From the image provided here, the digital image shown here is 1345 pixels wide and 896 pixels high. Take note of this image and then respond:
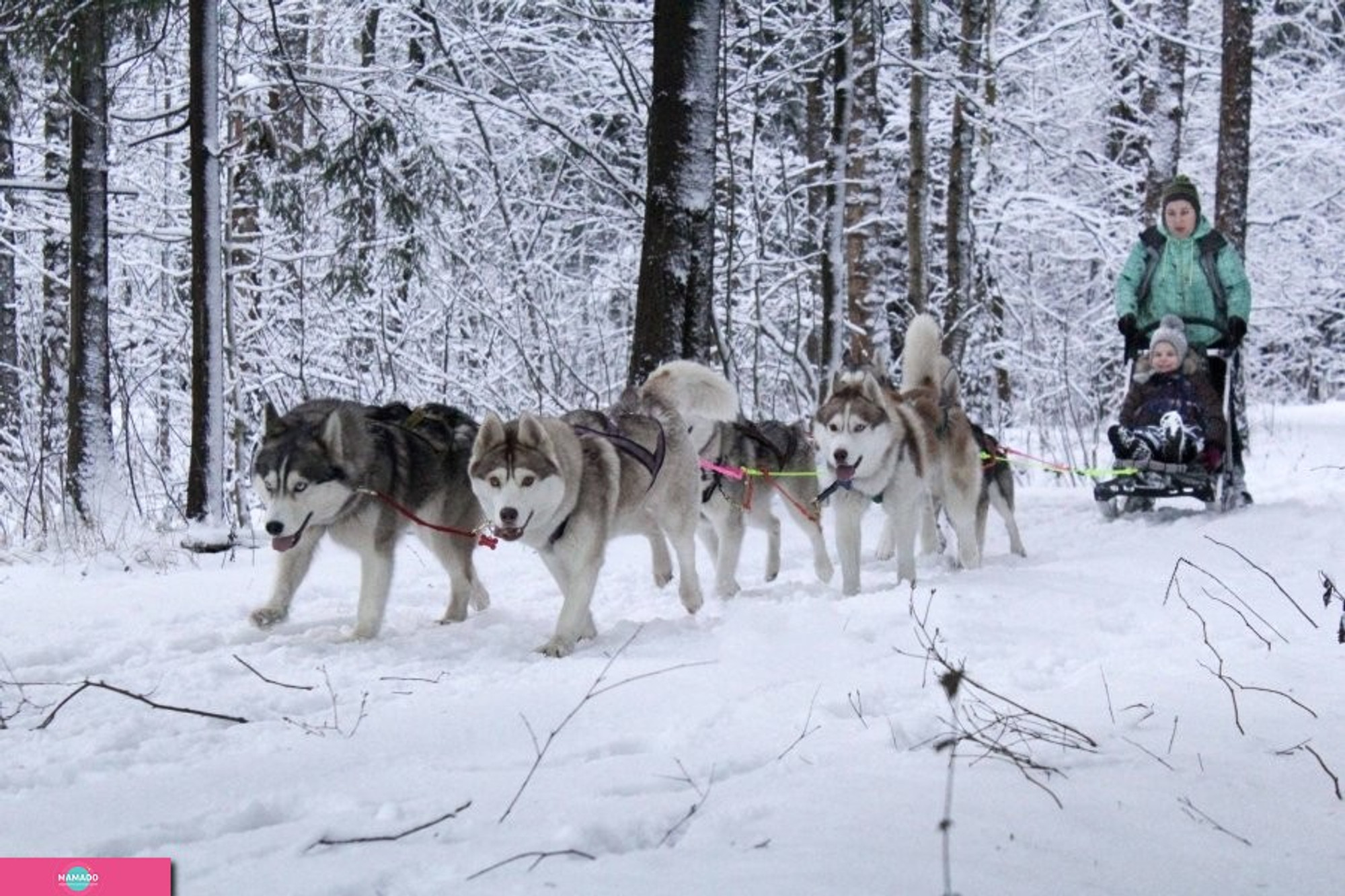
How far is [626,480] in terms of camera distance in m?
4.82

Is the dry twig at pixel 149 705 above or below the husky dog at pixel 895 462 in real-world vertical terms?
below

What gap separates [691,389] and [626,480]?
0.82 metres

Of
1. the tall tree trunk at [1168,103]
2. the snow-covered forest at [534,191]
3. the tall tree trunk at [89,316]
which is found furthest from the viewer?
the tall tree trunk at [1168,103]

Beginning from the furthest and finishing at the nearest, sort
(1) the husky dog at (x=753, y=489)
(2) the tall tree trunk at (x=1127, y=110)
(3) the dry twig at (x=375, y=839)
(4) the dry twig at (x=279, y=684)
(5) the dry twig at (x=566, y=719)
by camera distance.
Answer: (2) the tall tree trunk at (x=1127, y=110) < (1) the husky dog at (x=753, y=489) < (4) the dry twig at (x=279, y=684) < (5) the dry twig at (x=566, y=719) < (3) the dry twig at (x=375, y=839)

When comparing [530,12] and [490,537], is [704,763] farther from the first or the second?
[530,12]

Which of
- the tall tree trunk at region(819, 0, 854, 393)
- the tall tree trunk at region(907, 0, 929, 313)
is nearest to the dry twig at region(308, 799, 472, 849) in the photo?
the tall tree trunk at region(819, 0, 854, 393)

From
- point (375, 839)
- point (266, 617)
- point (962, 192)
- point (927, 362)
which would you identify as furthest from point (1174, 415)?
point (375, 839)

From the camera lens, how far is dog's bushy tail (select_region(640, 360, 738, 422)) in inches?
213

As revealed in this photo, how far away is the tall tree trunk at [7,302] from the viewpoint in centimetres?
710

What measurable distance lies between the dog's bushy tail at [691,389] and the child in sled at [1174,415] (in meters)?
2.82

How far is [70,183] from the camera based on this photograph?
784 centimetres

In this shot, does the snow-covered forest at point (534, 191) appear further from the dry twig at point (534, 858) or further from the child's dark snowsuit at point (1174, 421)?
the dry twig at point (534, 858)

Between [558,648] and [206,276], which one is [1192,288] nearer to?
[558,648]

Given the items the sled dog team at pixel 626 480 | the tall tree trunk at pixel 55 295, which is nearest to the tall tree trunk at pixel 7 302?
the tall tree trunk at pixel 55 295
